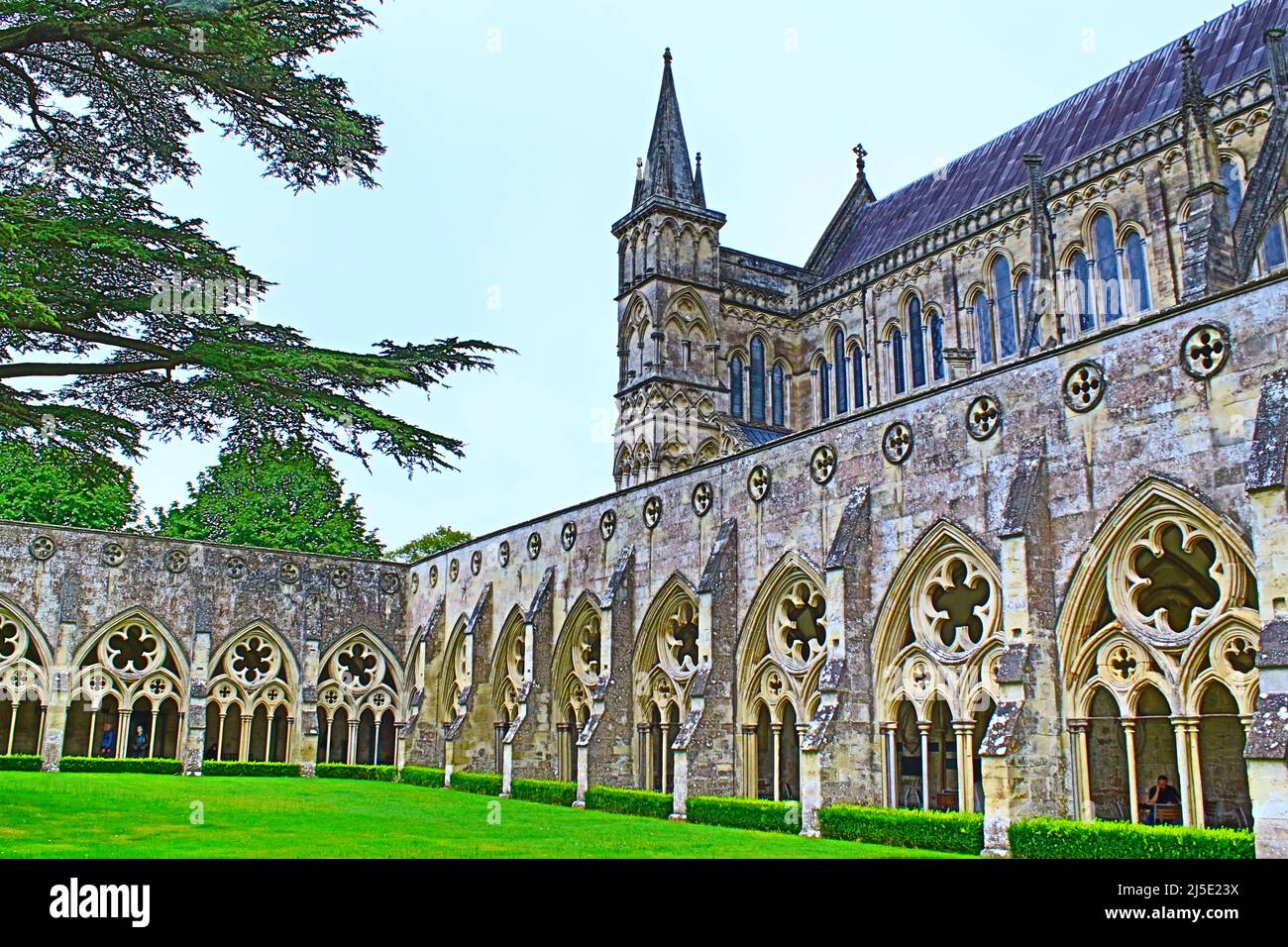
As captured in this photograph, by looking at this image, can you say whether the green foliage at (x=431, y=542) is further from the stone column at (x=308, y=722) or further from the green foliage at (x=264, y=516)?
the stone column at (x=308, y=722)

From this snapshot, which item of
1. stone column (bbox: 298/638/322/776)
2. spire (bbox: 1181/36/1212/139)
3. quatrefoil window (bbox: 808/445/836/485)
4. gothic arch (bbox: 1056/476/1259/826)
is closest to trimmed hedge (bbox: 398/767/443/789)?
stone column (bbox: 298/638/322/776)

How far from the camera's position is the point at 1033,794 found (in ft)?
47.6

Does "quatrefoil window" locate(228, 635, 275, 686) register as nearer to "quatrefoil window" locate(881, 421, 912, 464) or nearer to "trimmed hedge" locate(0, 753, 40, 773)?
"trimmed hedge" locate(0, 753, 40, 773)

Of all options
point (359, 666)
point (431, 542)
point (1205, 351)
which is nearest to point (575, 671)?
point (359, 666)

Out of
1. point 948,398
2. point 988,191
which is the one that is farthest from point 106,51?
point 988,191

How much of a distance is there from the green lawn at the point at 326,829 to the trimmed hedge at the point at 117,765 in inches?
182

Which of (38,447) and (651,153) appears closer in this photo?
(38,447)

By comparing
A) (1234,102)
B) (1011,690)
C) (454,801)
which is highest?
(1234,102)

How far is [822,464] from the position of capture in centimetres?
1992

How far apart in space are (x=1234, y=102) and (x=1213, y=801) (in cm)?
1614

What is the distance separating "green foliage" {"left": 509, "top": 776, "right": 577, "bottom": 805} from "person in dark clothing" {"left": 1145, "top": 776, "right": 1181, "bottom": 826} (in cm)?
1084

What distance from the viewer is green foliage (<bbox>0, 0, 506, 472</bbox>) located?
42.7 ft
